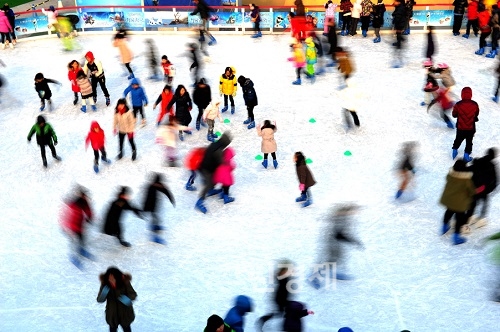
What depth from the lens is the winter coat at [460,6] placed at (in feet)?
51.8

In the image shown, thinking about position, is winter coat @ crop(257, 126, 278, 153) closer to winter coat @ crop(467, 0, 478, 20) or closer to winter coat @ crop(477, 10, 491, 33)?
winter coat @ crop(477, 10, 491, 33)

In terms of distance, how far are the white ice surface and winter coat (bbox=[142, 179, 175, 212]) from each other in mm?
635

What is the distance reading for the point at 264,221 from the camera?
31.2ft

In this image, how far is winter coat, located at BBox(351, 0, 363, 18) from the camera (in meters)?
15.8

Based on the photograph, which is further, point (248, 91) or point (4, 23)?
point (4, 23)

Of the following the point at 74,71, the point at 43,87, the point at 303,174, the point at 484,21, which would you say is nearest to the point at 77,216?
the point at 303,174

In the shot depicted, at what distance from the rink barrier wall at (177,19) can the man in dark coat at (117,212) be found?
9.33 metres

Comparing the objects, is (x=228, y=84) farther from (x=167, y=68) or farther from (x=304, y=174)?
(x=304, y=174)

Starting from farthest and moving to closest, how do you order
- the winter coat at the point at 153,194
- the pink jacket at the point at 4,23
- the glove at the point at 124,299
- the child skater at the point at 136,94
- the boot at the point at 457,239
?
the pink jacket at the point at 4,23 → the child skater at the point at 136,94 → the boot at the point at 457,239 → the winter coat at the point at 153,194 → the glove at the point at 124,299

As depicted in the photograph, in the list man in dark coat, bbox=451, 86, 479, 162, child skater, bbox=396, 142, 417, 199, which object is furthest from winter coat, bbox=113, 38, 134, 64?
man in dark coat, bbox=451, 86, 479, 162

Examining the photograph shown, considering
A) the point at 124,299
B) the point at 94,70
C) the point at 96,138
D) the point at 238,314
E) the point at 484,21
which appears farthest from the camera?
the point at 484,21

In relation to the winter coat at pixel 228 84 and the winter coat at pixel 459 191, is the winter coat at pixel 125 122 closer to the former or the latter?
the winter coat at pixel 228 84

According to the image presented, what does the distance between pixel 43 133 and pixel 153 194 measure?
9.19ft

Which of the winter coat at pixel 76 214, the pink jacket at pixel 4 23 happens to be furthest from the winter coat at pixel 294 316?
the pink jacket at pixel 4 23
